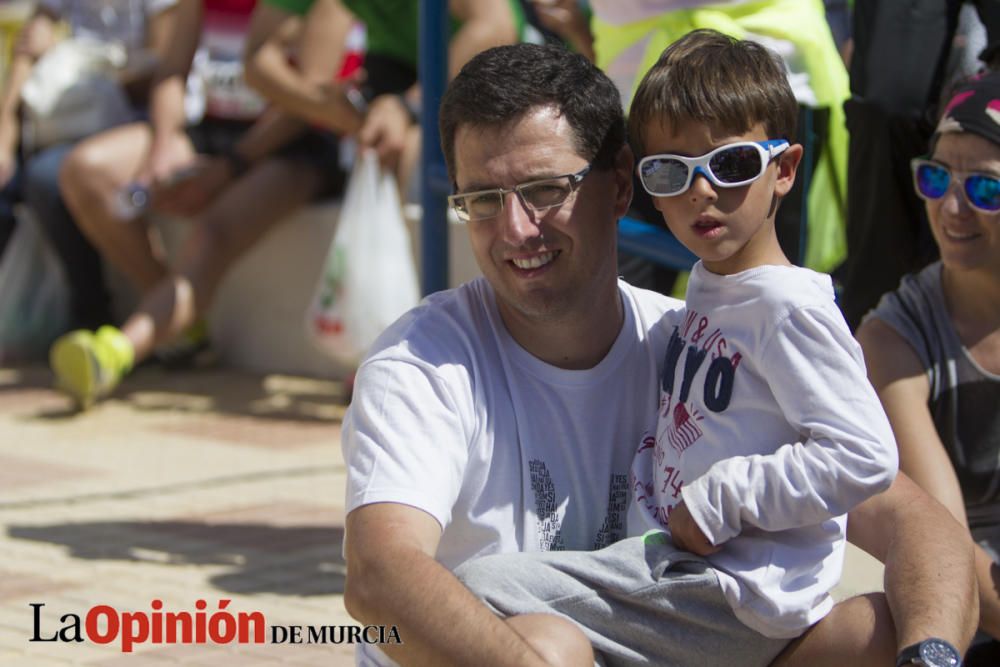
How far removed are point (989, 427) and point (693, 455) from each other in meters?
0.97

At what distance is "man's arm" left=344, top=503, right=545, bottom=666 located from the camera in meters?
2.10

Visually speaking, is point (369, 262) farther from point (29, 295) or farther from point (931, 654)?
point (931, 654)

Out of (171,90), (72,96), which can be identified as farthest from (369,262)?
(72,96)

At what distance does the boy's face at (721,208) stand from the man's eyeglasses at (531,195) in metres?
0.14

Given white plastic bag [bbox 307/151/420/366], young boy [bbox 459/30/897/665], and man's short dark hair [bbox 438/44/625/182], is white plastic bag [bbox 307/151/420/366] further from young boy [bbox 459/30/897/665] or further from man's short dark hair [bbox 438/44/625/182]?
young boy [bbox 459/30/897/665]

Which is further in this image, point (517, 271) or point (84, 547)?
point (84, 547)

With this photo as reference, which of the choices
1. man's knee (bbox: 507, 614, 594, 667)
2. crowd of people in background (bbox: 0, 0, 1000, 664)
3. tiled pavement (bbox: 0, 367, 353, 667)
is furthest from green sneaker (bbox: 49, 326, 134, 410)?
man's knee (bbox: 507, 614, 594, 667)

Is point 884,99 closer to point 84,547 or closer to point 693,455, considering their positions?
point 693,455

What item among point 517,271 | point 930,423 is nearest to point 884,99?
point 930,423

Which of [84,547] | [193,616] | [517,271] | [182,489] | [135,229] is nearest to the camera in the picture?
[517,271]

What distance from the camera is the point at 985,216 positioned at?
2.92 m

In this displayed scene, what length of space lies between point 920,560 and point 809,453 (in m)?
0.31

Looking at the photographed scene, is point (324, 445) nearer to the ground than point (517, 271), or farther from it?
nearer to the ground

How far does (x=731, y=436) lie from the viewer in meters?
2.30
